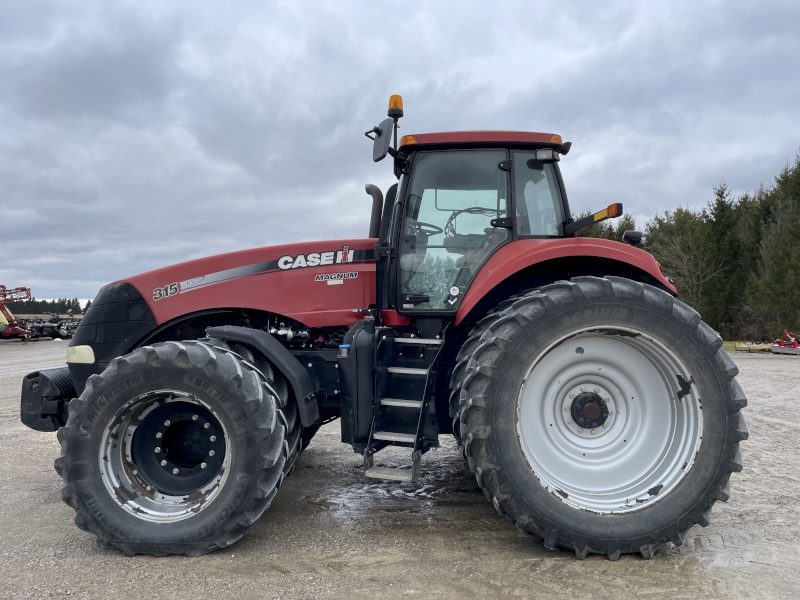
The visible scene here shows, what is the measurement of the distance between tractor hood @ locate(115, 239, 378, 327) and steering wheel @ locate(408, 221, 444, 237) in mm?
405

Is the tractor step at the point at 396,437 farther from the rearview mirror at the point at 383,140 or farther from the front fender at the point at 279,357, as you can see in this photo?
the rearview mirror at the point at 383,140

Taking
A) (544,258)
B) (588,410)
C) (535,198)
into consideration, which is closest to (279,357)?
(544,258)

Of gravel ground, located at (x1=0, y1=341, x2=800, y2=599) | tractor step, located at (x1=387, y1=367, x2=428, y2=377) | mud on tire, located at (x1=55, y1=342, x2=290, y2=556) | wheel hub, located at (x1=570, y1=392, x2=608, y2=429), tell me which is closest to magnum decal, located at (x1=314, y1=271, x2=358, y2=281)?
tractor step, located at (x1=387, y1=367, x2=428, y2=377)

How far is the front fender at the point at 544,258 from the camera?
331cm

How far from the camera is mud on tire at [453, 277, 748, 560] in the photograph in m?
2.95

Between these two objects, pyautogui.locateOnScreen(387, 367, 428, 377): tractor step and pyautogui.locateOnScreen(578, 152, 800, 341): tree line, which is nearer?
pyautogui.locateOnScreen(387, 367, 428, 377): tractor step

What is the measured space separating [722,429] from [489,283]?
4.70 ft

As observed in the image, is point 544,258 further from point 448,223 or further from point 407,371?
point 407,371

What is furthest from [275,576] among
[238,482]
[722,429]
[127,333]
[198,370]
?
[722,429]

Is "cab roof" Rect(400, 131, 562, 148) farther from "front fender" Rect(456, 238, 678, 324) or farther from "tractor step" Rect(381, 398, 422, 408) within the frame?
"tractor step" Rect(381, 398, 422, 408)

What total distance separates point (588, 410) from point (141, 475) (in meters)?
2.59

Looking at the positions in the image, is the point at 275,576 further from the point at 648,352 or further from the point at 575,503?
the point at 648,352

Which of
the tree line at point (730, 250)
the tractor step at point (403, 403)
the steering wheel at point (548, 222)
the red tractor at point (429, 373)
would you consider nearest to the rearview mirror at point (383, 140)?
the red tractor at point (429, 373)

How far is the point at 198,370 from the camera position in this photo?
321 cm
